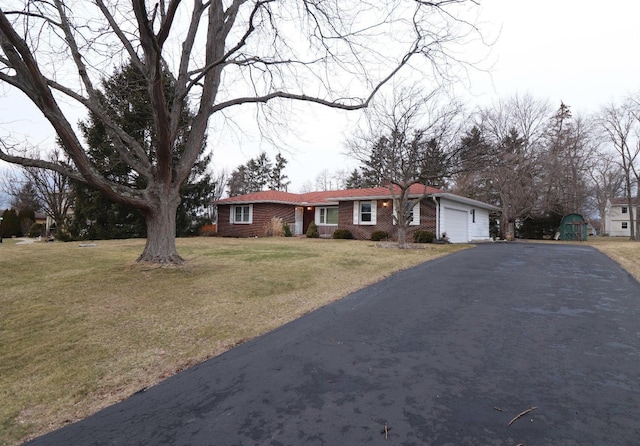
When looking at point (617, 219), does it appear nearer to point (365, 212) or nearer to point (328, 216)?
point (365, 212)

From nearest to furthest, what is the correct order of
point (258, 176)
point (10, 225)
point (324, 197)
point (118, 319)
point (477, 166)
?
point (118, 319) → point (477, 166) → point (324, 197) → point (10, 225) → point (258, 176)

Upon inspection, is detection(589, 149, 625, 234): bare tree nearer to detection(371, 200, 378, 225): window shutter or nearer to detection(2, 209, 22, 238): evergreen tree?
detection(371, 200, 378, 225): window shutter

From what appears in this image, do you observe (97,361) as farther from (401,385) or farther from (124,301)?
(401,385)

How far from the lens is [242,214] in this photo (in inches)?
942

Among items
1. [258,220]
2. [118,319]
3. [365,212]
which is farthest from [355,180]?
[118,319]

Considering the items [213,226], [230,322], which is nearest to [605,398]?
[230,322]

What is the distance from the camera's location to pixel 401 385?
2562 mm

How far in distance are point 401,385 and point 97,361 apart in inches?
119

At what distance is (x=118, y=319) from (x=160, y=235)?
3867mm

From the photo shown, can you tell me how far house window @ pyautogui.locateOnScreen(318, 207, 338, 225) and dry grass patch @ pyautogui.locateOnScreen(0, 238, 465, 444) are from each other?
13.9 m

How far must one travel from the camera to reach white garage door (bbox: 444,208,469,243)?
1917 cm

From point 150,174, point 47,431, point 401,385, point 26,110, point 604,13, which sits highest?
point 604,13

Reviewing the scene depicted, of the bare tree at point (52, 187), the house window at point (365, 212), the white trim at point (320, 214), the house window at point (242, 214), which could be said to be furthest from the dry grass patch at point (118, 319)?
the bare tree at point (52, 187)

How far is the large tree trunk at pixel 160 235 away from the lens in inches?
318
